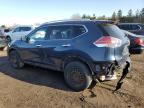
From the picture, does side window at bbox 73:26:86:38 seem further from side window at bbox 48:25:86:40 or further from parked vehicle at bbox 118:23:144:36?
parked vehicle at bbox 118:23:144:36

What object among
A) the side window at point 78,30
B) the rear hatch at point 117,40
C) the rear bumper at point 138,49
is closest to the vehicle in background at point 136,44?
the rear bumper at point 138,49

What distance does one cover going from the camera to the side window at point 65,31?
281 inches

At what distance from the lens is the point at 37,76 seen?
8625 millimetres

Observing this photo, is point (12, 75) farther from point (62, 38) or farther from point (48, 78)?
point (62, 38)

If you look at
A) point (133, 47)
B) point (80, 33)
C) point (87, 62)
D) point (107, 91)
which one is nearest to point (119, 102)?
point (107, 91)

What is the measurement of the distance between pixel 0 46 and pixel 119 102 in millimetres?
11314

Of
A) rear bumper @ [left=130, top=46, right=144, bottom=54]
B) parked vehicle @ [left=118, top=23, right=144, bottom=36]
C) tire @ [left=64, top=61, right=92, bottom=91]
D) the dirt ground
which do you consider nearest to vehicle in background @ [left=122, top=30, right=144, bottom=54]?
rear bumper @ [left=130, top=46, right=144, bottom=54]

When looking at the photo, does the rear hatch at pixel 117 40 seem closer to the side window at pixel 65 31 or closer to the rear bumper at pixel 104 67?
the rear bumper at pixel 104 67

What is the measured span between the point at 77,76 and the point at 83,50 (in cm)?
76

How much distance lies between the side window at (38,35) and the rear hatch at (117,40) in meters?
2.16

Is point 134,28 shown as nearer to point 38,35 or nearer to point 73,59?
point 38,35

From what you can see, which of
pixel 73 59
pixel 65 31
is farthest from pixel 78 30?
pixel 73 59

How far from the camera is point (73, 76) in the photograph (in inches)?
282

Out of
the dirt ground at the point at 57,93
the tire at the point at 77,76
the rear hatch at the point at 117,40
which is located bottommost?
the dirt ground at the point at 57,93
